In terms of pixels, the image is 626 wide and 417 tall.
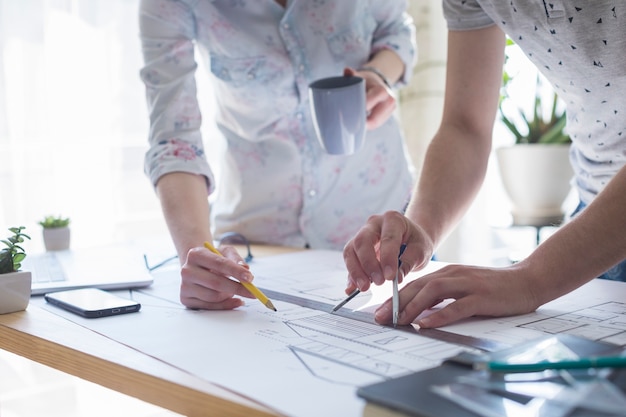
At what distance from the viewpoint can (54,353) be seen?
0.88m

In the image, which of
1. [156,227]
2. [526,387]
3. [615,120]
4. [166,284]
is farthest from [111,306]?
[156,227]

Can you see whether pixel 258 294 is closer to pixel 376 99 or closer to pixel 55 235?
pixel 376 99

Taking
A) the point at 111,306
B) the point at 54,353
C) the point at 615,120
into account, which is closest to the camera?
the point at 54,353

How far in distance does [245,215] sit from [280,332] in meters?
0.77

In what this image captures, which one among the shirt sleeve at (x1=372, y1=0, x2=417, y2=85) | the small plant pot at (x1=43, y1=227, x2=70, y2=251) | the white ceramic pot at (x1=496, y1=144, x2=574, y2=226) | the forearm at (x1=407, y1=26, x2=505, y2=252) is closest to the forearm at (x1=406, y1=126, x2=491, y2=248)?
the forearm at (x1=407, y1=26, x2=505, y2=252)

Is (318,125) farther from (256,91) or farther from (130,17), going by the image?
(130,17)

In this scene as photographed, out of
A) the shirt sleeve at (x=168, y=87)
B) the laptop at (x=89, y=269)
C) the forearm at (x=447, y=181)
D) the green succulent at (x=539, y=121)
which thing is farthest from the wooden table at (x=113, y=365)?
the green succulent at (x=539, y=121)

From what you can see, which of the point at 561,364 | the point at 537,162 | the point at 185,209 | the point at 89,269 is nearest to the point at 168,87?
the point at 185,209

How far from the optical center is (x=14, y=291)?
41.3 inches

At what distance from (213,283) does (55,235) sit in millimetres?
794

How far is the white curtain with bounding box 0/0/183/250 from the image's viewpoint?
7.14 ft

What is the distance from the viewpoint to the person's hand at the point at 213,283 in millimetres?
1021

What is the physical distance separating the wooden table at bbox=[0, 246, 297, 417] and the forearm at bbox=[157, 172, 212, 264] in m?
0.27

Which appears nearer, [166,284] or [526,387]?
[526,387]
